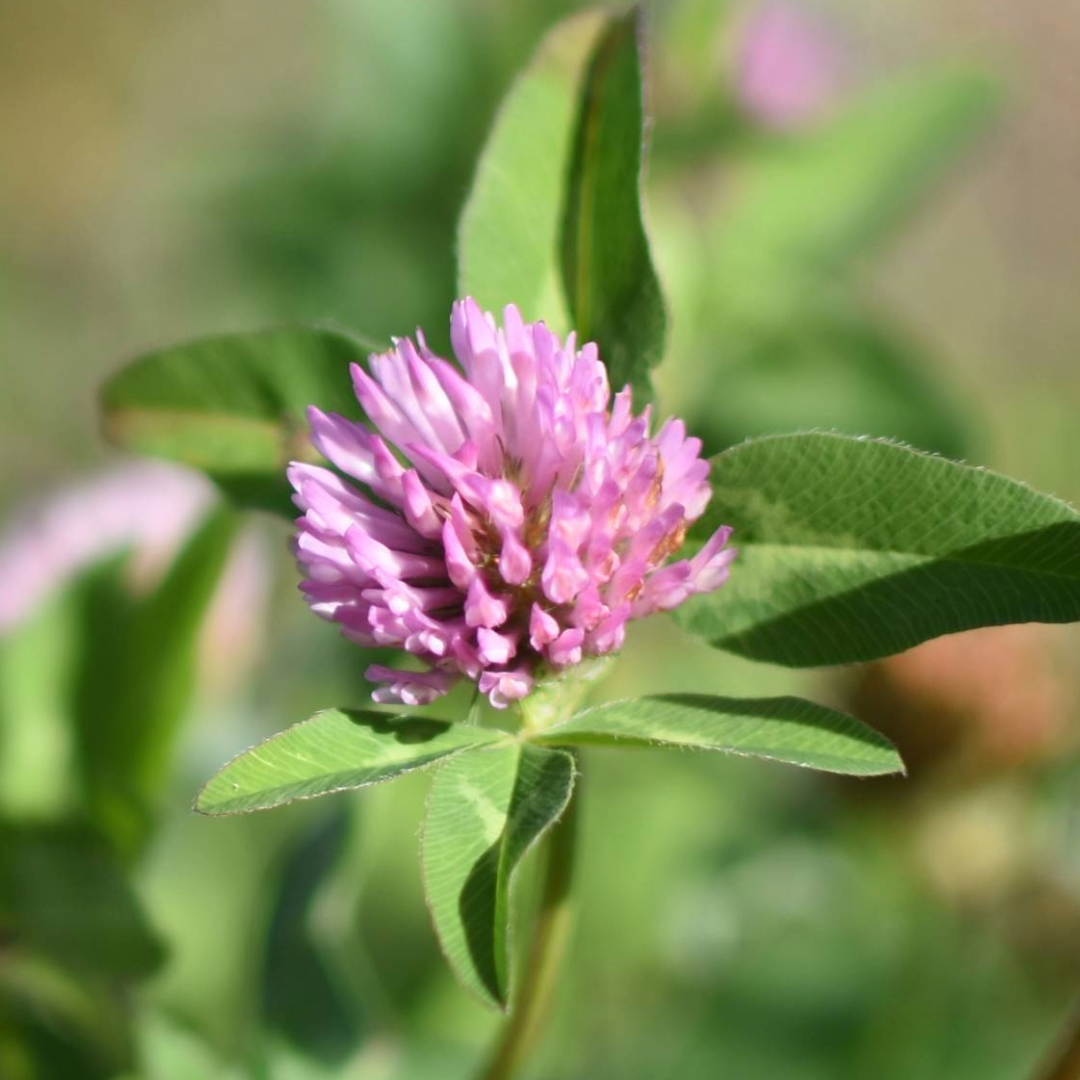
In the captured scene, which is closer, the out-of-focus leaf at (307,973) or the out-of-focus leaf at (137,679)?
the out-of-focus leaf at (307,973)

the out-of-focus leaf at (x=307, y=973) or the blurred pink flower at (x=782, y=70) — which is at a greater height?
the blurred pink flower at (x=782, y=70)

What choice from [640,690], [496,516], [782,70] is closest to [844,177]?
[782,70]

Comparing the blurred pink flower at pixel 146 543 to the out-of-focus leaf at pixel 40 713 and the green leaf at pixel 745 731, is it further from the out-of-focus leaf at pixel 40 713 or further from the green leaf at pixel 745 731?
the green leaf at pixel 745 731

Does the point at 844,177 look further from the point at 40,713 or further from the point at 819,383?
the point at 40,713

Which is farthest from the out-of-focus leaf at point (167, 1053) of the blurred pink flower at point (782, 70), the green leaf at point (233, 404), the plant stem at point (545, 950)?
the blurred pink flower at point (782, 70)

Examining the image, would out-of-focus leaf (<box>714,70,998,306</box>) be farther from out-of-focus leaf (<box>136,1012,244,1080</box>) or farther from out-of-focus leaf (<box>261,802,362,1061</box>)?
out-of-focus leaf (<box>136,1012,244,1080</box>)

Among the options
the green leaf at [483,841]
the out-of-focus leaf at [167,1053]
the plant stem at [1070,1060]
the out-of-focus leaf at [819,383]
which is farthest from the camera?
the out-of-focus leaf at [819,383]

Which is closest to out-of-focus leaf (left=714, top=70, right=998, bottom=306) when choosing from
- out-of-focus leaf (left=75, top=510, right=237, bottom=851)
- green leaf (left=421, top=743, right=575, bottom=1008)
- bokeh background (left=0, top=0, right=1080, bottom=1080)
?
bokeh background (left=0, top=0, right=1080, bottom=1080)
